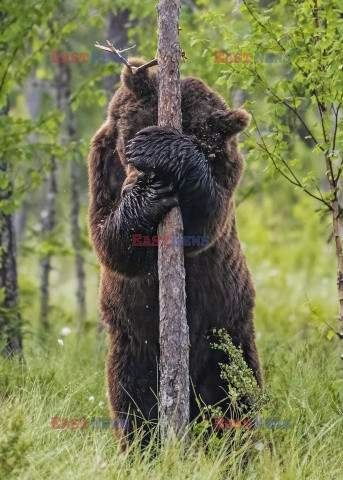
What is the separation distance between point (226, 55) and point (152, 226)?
160 cm

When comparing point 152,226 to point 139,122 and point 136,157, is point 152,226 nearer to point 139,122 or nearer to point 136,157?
point 136,157

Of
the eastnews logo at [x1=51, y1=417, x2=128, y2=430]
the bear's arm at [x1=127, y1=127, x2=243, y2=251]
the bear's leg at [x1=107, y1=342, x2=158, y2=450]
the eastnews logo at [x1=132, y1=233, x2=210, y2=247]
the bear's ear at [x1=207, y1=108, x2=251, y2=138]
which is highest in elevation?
the bear's ear at [x1=207, y1=108, x2=251, y2=138]

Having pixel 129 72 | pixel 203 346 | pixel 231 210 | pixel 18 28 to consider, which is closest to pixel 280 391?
pixel 203 346

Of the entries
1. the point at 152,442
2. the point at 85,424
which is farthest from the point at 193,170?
the point at 85,424

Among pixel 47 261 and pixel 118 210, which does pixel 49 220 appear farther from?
pixel 118 210

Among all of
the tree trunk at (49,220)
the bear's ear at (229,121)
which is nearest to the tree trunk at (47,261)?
the tree trunk at (49,220)

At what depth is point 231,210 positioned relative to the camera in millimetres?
4762

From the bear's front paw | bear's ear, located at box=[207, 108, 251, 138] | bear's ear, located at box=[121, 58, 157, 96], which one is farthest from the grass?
bear's ear, located at box=[121, 58, 157, 96]

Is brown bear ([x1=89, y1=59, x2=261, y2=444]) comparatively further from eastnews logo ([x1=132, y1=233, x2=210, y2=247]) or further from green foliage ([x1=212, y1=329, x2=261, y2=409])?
green foliage ([x1=212, y1=329, x2=261, y2=409])

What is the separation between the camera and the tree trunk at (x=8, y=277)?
21.7 ft

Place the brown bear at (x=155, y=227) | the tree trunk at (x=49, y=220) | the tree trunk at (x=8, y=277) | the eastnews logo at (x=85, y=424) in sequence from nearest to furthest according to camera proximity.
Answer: the brown bear at (x=155, y=227), the eastnews logo at (x=85, y=424), the tree trunk at (x=8, y=277), the tree trunk at (x=49, y=220)

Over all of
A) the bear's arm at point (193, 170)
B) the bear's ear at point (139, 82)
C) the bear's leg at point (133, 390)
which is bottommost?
the bear's leg at point (133, 390)

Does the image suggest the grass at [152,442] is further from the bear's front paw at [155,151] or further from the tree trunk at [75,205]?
the bear's front paw at [155,151]

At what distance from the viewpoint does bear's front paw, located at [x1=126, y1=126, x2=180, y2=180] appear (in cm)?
409
